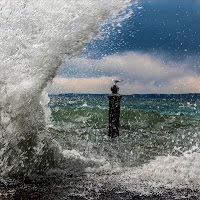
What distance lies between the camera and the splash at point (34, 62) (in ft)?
11.3

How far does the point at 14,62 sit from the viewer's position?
152 inches

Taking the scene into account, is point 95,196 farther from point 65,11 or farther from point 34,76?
point 65,11

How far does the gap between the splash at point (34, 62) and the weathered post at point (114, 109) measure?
3.04 meters

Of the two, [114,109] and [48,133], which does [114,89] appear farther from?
[48,133]

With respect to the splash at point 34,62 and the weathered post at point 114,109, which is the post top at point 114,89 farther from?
the splash at point 34,62

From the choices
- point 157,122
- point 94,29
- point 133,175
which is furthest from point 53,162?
point 157,122

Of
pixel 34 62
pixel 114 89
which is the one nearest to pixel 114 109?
pixel 114 89

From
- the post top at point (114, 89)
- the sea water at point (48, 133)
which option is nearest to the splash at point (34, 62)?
the sea water at point (48, 133)

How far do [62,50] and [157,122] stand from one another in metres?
11.5

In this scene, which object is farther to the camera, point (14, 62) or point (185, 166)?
point (14, 62)

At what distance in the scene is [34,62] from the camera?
4.10 metres

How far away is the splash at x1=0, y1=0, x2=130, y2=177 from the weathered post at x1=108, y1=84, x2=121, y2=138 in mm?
3041

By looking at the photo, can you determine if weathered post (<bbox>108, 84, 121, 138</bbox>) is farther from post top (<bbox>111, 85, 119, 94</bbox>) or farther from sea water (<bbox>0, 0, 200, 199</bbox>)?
sea water (<bbox>0, 0, 200, 199</bbox>)

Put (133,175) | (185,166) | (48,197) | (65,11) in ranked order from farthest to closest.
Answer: (65,11), (185,166), (133,175), (48,197)
